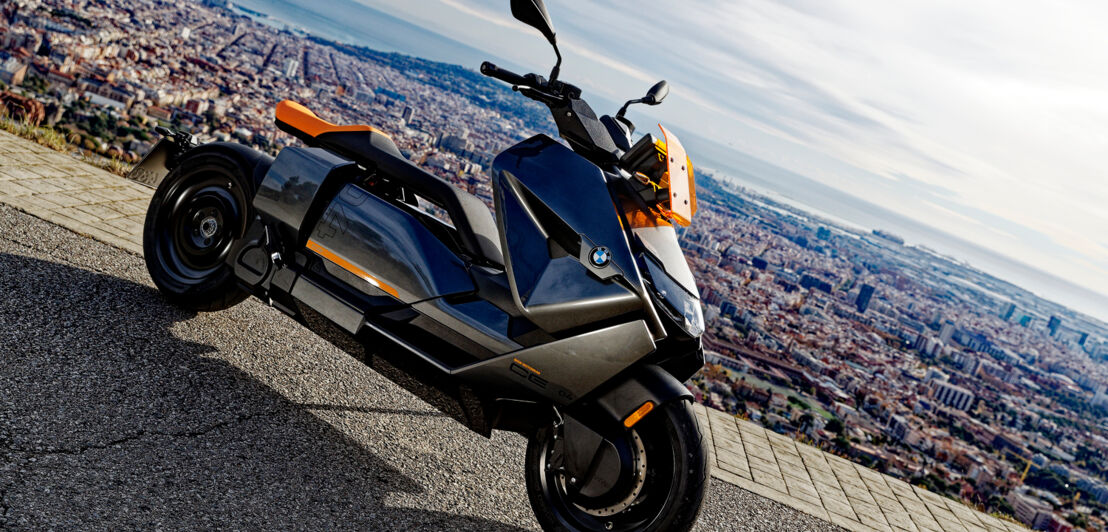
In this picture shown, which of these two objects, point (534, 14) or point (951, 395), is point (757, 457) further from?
point (951, 395)

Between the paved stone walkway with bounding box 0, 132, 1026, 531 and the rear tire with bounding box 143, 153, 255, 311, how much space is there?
772 mm

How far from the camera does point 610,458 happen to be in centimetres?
254

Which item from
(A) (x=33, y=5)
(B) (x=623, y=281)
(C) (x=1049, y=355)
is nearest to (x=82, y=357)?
(B) (x=623, y=281)

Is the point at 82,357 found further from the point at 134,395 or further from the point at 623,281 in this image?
the point at 623,281

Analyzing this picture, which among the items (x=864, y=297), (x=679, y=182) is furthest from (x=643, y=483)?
(x=864, y=297)

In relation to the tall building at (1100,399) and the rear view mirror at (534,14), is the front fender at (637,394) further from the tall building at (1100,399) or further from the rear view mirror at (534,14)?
the tall building at (1100,399)

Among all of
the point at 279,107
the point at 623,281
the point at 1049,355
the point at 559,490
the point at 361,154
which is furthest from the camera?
the point at 1049,355

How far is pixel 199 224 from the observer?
3.68 meters

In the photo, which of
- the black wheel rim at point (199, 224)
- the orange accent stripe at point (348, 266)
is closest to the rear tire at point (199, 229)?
the black wheel rim at point (199, 224)

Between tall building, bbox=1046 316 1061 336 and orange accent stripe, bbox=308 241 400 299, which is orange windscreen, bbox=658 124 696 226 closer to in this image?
orange accent stripe, bbox=308 241 400 299

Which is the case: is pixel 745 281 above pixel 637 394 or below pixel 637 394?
below

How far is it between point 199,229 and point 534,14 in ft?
6.96

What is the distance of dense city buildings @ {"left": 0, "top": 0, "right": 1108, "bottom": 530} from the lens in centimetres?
1112

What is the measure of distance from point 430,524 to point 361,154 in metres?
1.66
